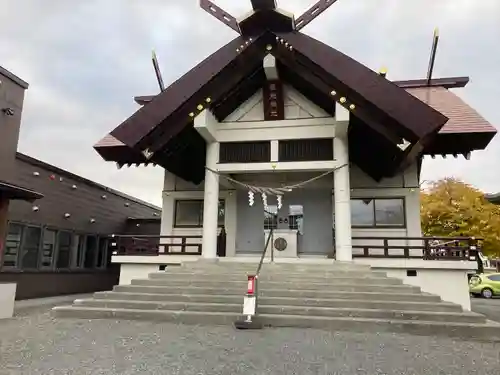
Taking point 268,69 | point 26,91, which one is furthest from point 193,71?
point 26,91

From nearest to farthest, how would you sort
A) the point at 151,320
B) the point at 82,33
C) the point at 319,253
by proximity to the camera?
the point at 151,320
the point at 82,33
the point at 319,253

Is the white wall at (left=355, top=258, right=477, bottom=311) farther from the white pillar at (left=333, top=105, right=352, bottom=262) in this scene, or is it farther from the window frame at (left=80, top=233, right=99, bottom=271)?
the window frame at (left=80, top=233, right=99, bottom=271)

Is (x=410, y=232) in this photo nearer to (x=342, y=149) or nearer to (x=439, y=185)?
(x=342, y=149)

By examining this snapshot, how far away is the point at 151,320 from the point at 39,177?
26.4 feet

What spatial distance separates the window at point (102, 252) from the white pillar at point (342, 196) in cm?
1034

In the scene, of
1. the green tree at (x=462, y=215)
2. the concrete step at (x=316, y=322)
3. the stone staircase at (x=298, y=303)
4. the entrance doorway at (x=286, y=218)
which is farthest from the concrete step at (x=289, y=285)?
the green tree at (x=462, y=215)

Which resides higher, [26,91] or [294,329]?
[26,91]

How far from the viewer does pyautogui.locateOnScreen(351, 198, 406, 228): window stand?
12.0 meters

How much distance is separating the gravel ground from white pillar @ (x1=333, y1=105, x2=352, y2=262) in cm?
385

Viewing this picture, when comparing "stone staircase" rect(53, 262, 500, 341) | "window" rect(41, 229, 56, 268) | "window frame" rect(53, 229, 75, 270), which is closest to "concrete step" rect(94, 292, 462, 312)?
"stone staircase" rect(53, 262, 500, 341)

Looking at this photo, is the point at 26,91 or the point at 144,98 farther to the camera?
the point at 144,98

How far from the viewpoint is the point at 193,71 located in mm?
10164

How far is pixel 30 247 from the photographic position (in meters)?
12.3

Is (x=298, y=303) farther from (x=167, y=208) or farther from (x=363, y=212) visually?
(x=167, y=208)
